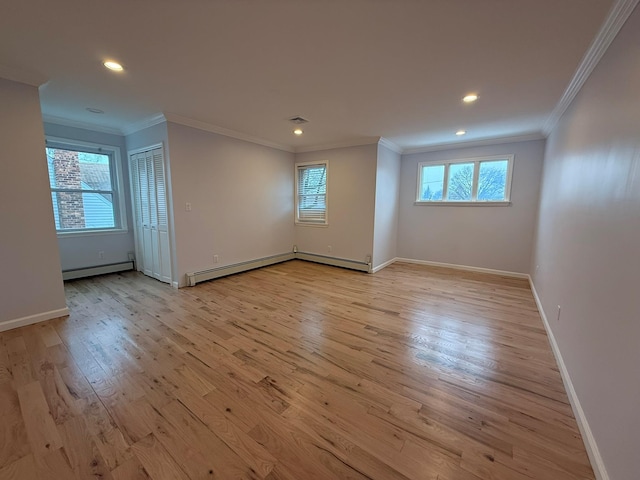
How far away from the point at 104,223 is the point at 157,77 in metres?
3.27

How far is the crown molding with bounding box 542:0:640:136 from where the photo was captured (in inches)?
60.4

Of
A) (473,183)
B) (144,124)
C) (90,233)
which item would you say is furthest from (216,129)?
(473,183)

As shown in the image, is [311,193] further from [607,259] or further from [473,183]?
[607,259]

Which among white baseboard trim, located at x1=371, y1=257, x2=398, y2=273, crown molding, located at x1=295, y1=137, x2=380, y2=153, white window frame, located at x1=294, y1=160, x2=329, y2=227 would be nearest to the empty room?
crown molding, located at x1=295, y1=137, x2=380, y2=153

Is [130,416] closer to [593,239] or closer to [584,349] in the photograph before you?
[584,349]

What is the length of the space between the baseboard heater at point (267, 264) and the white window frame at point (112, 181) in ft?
6.36

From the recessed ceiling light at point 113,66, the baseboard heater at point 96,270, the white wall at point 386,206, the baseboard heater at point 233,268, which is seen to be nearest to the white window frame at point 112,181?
the baseboard heater at point 96,270

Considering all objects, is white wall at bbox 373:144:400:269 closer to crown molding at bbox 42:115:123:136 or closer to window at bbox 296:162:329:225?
window at bbox 296:162:329:225

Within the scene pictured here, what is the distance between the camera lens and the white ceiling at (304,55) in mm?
1659

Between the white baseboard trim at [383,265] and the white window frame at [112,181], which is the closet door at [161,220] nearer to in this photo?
the white window frame at [112,181]

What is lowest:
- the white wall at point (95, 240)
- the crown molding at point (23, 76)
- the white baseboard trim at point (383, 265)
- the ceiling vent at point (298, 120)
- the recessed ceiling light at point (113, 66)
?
the white baseboard trim at point (383, 265)

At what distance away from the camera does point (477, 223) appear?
503 cm

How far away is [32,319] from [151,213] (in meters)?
1.99

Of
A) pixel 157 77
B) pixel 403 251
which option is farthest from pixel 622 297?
pixel 403 251
